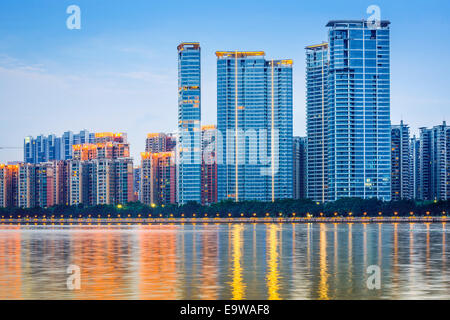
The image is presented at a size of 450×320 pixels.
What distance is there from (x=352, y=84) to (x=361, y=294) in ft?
560

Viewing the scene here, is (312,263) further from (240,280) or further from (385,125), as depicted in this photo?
(385,125)

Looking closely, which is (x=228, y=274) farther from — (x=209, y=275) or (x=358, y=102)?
(x=358, y=102)

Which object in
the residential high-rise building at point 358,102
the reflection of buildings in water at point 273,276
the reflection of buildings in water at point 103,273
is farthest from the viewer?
the residential high-rise building at point 358,102

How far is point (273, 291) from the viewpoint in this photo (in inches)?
1276

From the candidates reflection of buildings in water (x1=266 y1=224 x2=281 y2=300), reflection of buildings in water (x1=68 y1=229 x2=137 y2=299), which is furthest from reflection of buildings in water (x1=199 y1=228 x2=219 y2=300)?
reflection of buildings in water (x1=68 y1=229 x2=137 y2=299)

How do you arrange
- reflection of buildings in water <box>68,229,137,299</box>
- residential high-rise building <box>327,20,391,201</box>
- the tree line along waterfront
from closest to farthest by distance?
1. reflection of buildings in water <box>68,229,137,299</box>
2. the tree line along waterfront
3. residential high-rise building <box>327,20,391,201</box>

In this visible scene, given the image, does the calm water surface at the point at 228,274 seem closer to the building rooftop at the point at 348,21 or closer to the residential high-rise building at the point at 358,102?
the residential high-rise building at the point at 358,102

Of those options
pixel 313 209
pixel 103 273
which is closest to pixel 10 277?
pixel 103 273

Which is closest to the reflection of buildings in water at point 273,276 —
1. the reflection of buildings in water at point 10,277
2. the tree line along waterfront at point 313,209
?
the reflection of buildings in water at point 10,277

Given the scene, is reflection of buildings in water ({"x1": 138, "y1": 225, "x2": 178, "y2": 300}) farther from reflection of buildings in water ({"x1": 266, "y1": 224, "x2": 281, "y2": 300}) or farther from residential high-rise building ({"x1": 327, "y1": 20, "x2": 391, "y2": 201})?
residential high-rise building ({"x1": 327, "y1": 20, "x2": 391, "y2": 201})

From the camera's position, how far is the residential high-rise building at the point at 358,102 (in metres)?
195

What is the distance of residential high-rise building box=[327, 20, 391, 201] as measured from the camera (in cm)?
19462

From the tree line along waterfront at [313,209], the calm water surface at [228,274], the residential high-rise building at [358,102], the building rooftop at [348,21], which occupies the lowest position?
the tree line along waterfront at [313,209]
